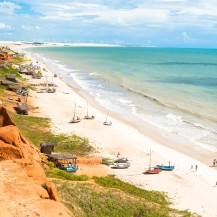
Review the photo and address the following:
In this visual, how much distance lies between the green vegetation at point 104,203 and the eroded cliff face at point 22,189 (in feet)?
10.2

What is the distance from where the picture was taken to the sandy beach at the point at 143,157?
29.0m

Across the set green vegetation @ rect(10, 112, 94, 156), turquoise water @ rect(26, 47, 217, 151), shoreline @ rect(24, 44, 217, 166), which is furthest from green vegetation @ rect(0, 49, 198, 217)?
turquoise water @ rect(26, 47, 217, 151)

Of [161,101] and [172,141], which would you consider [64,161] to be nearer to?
[172,141]

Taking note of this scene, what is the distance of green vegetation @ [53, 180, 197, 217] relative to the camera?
22.4 meters

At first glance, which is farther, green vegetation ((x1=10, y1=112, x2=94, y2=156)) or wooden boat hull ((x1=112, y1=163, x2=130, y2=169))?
green vegetation ((x1=10, y1=112, x2=94, y2=156))

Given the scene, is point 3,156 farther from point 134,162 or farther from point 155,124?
point 155,124

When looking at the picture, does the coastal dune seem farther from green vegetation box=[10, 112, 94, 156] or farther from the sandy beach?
green vegetation box=[10, 112, 94, 156]

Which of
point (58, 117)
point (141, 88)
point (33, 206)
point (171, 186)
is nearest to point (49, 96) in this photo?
point (58, 117)

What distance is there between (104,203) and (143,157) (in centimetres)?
1473

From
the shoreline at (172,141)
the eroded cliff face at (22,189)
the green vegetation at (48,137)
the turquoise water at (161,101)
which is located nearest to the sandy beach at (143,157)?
the shoreline at (172,141)

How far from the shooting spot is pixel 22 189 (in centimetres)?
1789

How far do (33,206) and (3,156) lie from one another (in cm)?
674

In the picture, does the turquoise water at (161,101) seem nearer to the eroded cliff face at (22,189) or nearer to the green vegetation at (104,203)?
the green vegetation at (104,203)

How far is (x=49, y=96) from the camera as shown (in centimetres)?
6756
